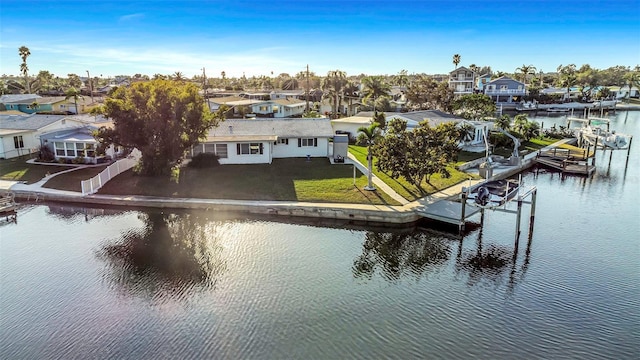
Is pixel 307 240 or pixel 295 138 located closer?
pixel 307 240

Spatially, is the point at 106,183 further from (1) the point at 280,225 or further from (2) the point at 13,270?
(1) the point at 280,225

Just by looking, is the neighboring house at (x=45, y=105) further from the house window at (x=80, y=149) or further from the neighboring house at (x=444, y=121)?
the neighboring house at (x=444, y=121)

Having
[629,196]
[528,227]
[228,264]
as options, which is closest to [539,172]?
[629,196]

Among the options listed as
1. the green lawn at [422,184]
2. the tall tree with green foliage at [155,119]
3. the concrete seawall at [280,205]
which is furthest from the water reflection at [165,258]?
the green lawn at [422,184]

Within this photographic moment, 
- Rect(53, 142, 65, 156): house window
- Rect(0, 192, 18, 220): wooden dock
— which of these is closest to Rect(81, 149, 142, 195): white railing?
Rect(0, 192, 18, 220): wooden dock

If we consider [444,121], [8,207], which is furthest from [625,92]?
[8,207]

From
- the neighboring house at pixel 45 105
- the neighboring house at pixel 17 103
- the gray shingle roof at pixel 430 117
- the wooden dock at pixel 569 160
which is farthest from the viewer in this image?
the neighboring house at pixel 17 103
